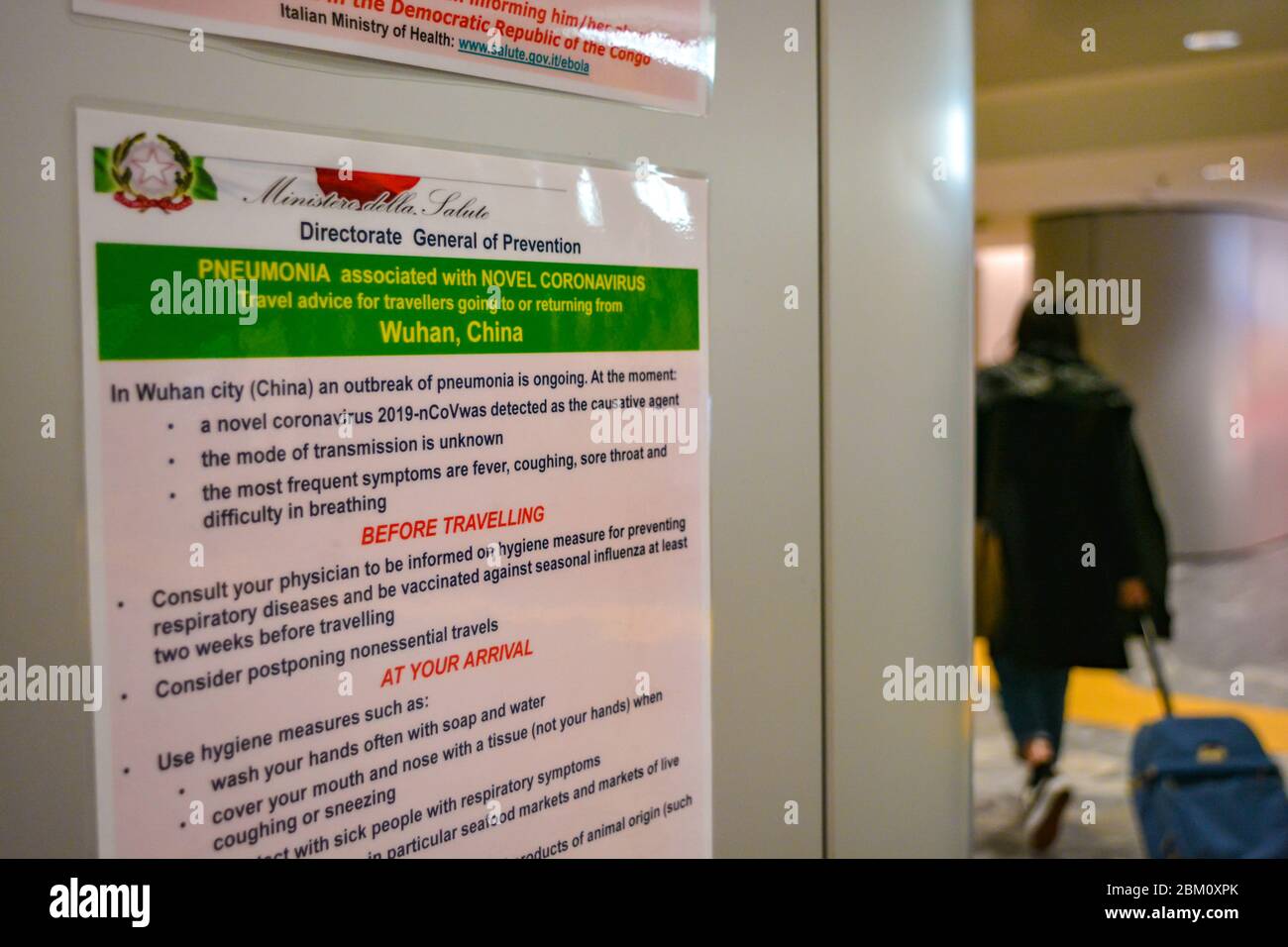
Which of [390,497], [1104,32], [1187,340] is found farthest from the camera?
[1187,340]

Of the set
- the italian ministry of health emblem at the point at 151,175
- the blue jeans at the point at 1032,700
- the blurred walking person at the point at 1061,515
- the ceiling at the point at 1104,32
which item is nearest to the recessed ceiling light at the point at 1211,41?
the ceiling at the point at 1104,32

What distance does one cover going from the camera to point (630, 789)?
105cm

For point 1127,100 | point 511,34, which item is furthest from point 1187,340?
point 511,34

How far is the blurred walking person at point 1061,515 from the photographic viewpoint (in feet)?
11.6

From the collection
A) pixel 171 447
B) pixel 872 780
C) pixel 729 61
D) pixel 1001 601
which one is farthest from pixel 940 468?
pixel 1001 601

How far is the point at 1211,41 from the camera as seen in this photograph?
5633 mm

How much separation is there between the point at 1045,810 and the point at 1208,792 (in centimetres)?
133

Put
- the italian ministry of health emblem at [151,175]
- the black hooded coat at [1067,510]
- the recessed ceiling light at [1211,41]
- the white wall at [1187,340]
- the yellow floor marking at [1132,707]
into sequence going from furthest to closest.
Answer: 1. the white wall at [1187,340]
2. the recessed ceiling light at [1211,41]
3. the yellow floor marking at [1132,707]
4. the black hooded coat at [1067,510]
5. the italian ministry of health emblem at [151,175]

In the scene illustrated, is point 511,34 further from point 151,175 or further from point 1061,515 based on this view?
point 1061,515

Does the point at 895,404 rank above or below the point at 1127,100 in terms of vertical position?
below

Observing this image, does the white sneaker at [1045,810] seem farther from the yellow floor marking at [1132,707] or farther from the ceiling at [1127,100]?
the ceiling at [1127,100]

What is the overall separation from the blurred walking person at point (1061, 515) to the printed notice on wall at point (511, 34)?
9.41 ft
